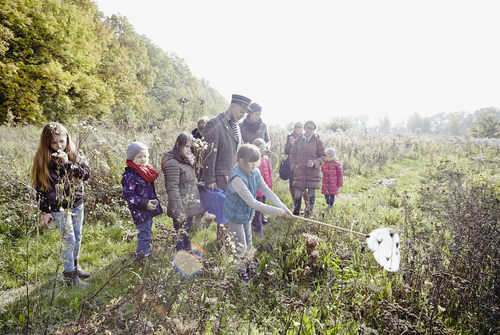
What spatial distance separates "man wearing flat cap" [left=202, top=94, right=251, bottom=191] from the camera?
3.77 m

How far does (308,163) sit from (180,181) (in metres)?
2.62

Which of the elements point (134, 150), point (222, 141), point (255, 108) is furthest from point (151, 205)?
point (255, 108)

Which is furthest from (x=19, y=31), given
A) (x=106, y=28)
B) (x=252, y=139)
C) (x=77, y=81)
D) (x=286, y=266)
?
(x=286, y=266)

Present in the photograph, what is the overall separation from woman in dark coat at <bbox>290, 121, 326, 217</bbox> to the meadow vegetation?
0.75 metres

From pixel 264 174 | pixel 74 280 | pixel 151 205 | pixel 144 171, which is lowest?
pixel 74 280

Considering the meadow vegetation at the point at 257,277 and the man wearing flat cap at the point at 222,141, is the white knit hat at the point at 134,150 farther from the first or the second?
the man wearing flat cap at the point at 222,141

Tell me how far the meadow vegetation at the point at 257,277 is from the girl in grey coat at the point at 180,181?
355 mm

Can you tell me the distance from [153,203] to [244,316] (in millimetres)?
1597

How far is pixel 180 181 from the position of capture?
3.29 m

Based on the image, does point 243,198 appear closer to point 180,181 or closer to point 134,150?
point 180,181

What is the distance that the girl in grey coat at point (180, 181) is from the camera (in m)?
3.11

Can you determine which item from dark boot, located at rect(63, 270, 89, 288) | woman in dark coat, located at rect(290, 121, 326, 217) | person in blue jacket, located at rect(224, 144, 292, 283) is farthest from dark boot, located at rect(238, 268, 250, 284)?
woman in dark coat, located at rect(290, 121, 326, 217)

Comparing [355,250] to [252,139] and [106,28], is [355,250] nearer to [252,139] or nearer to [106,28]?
[252,139]

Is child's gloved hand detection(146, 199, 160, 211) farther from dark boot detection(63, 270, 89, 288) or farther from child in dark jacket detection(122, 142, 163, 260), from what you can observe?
dark boot detection(63, 270, 89, 288)
